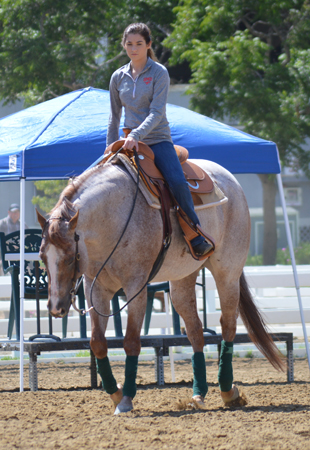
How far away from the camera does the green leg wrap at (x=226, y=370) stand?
4637 millimetres

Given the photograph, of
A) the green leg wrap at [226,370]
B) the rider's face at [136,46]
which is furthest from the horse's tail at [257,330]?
the rider's face at [136,46]

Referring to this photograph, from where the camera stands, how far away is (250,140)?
19.7 feet

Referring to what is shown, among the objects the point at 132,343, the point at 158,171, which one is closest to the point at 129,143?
the point at 158,171

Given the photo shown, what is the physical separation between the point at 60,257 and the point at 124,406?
1095 mm

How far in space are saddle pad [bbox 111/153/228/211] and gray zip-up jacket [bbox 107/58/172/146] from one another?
7.9 inches

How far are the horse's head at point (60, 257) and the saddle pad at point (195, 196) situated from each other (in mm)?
636

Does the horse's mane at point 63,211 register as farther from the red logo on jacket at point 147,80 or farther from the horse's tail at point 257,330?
the horse's tail at point 257,330

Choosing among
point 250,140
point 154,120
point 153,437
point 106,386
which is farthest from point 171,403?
point 250,140

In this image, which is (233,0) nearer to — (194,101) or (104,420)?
(194,101)

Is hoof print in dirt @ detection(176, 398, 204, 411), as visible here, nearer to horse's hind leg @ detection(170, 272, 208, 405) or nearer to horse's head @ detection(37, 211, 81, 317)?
horse's hind leg @ detection(170, 272, 208, 405)

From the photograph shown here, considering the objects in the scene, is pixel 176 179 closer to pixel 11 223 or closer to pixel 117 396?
pixel 117 396

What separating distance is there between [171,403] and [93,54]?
36.4 feet

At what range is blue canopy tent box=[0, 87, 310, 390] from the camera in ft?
18.0

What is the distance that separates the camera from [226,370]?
468 centimetres
